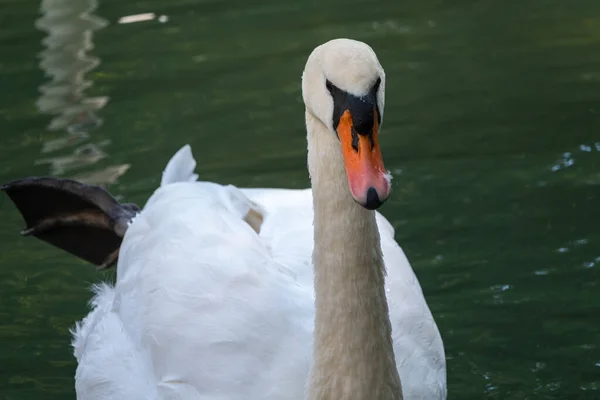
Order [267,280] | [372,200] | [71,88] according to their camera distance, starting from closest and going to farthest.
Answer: [372,200] → [267,280] → [71,88]

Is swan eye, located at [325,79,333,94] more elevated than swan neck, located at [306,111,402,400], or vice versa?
swan eye, located at [325,79,333,94]

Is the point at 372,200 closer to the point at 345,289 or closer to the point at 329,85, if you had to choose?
the point at 329,85

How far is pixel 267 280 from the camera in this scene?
4711 mm

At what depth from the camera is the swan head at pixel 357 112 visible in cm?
325

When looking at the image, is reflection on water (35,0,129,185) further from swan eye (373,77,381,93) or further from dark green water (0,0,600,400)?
swan eye (373,77,381,93)

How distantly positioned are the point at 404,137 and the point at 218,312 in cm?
375

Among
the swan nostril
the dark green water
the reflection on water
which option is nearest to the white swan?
the swan nostril

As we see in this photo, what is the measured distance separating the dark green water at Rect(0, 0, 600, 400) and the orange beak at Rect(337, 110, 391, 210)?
239 cm

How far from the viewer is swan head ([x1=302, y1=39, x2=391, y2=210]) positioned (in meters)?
3.25

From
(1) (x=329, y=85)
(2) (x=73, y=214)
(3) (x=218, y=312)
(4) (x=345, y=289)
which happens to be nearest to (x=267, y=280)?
(3) (x=218, y=312)

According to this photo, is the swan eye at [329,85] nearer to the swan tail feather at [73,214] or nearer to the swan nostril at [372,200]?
the swan nostril at [372,200]

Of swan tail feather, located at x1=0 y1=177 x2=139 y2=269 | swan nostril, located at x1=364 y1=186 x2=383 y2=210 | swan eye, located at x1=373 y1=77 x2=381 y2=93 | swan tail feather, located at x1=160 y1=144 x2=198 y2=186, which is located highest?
swan eye, located at x1=373 y1=77 x2=381 y2=93

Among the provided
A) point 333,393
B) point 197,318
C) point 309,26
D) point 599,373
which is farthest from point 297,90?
point 333,393

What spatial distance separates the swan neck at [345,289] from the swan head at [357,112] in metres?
0.19
